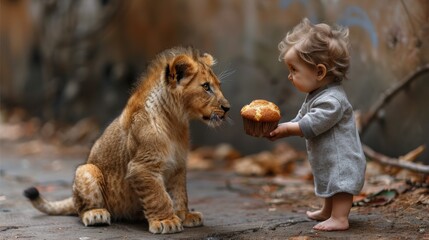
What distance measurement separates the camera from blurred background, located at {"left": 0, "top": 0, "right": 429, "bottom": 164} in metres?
5.85

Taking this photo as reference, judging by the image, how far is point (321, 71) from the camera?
13.0 ft

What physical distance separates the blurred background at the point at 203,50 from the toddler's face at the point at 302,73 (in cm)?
171

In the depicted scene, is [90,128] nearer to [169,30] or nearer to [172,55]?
[169,30]

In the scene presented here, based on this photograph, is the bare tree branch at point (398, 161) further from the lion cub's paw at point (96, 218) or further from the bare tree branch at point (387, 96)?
the lion cub's paw at point (96, 218)

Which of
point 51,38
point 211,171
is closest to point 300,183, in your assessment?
point 211,171

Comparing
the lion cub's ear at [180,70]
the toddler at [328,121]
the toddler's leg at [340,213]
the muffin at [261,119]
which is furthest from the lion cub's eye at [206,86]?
the toddler's leg at [340,213]

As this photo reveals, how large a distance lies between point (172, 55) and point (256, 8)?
3668mm

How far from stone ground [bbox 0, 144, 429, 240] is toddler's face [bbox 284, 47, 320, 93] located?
0.87m

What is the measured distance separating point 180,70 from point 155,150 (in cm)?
52

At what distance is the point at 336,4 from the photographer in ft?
21.7

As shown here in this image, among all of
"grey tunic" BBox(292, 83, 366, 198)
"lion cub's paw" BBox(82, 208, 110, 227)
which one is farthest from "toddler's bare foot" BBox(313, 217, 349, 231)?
"lion cub's paw" BBox(82, 208, 110, 227)

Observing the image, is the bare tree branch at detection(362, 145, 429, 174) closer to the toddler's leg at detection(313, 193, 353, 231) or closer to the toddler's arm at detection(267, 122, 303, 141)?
the toddler's leg at detection(313, 193, 353, 231)

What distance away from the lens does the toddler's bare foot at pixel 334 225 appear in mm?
3922

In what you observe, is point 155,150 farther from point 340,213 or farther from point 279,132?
point 340,213
